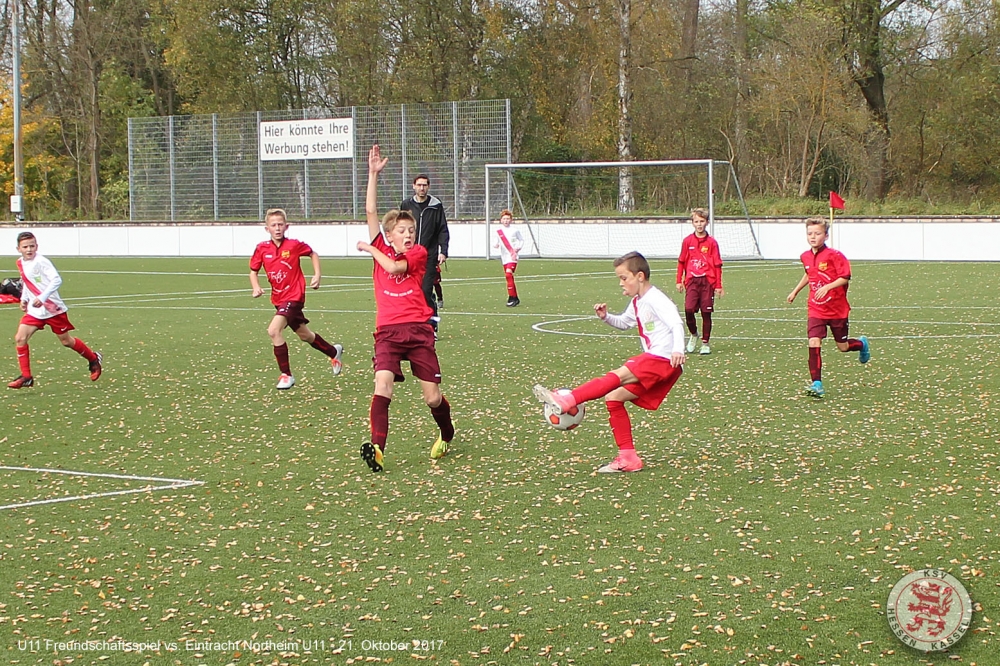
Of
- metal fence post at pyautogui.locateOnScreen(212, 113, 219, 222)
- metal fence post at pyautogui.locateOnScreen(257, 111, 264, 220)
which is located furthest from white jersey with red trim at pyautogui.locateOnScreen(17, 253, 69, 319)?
metal fence post at pyautogui.locateOnScreen(212, 113, 219, 222)

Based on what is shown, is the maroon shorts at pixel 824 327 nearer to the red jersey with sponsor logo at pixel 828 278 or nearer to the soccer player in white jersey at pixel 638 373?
the red jersey with sponsor logo at pixel 828 278

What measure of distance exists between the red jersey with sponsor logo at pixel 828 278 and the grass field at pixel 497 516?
69cm

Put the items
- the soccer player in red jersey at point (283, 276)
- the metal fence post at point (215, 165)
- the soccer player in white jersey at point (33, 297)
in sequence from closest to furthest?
the soccer player in red jersey at point (283, 276) → the soccer player in white jersey at point (33, 297) → the metal fence post at point (215, 165)

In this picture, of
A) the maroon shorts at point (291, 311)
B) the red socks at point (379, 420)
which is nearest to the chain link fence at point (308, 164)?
the maroon shorts at point (291, 311)

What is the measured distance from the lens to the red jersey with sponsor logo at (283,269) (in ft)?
40.8

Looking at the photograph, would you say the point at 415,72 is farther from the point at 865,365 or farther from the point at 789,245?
the point at 865,365

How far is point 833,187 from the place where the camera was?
151 ft

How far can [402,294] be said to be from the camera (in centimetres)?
870

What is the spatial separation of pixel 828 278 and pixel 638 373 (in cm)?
421

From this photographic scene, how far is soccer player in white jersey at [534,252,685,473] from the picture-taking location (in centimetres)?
802

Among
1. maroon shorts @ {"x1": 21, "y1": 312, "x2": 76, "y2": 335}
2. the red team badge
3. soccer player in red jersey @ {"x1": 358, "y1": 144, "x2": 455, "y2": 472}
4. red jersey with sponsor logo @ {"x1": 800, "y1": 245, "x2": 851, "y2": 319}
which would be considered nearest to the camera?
the red team badge

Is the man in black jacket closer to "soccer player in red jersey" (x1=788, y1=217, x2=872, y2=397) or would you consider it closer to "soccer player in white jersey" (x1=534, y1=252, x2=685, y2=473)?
"soccer player in red jersey" (x1=788, y1=217, x2=872, y2=397)

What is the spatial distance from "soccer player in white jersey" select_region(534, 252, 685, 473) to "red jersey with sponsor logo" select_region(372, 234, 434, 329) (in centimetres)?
112

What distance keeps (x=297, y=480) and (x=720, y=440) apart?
9.79 ft
